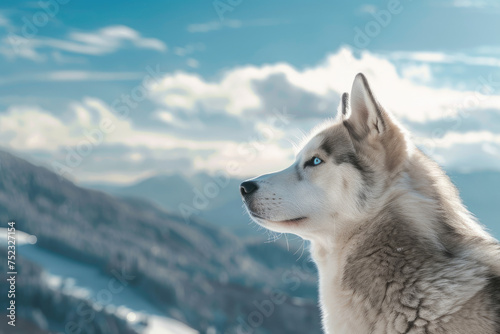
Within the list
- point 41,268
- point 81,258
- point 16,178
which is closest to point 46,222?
point 16,178

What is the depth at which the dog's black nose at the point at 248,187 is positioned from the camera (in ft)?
16.6

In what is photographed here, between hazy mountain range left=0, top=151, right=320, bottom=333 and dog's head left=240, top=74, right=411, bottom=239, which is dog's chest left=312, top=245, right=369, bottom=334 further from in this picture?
hazy mountain range left=0, top=151, right=320, bottom=333

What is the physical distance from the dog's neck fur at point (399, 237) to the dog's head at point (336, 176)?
4.3 inches

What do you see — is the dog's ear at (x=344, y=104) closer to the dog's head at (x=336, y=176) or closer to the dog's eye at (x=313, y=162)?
the dog's head at (x=336, y=176)

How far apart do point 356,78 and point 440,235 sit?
145cm

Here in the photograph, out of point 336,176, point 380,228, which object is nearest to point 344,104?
point 336,176

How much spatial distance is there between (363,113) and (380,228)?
1006mm

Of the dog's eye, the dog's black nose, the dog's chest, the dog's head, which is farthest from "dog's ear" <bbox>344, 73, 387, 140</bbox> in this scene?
the dog's chest

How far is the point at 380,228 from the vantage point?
4.51m

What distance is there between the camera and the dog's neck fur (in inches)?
168

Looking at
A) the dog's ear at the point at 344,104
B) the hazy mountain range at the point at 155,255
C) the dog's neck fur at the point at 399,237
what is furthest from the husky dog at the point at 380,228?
the hazy mountain range at the point at 155,255

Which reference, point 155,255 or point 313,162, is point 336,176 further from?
point 155,255

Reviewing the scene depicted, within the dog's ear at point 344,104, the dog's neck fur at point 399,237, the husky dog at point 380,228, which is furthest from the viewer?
the dog's ear at point 344,104

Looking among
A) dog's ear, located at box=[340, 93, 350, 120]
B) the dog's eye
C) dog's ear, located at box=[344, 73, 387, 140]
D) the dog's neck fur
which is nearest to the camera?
the dog's neck fur
